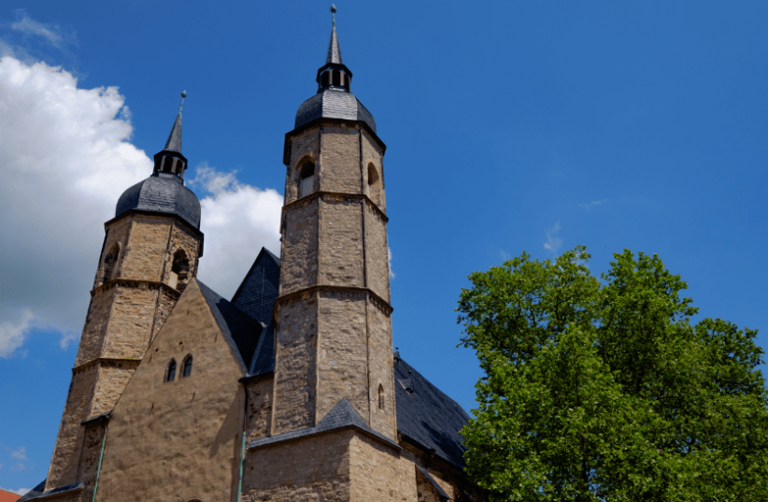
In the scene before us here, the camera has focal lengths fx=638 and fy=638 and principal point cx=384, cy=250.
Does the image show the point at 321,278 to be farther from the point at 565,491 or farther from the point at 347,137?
the point at 565,491

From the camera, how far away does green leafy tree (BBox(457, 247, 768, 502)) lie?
13.3 metres

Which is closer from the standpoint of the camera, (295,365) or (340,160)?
(295,365)

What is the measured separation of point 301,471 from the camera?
1408 centimetres

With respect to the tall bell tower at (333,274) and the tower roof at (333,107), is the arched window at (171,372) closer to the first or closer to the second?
the tall bell tower at (333,274)

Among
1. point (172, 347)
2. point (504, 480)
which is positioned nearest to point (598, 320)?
point (504, 480)

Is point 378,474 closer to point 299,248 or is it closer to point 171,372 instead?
point 299,248

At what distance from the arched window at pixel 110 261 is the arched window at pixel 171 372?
6312 millimetres

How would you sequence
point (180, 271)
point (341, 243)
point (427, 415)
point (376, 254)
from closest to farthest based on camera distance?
point (341, 243), point (376, 254), point (427, 415), point (180, 271)

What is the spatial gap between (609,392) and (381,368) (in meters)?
5.62

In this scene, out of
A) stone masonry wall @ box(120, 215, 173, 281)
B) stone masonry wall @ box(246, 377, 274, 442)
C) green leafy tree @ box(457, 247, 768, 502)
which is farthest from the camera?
stone masonry wall @ box(120, 215, 173, 281)

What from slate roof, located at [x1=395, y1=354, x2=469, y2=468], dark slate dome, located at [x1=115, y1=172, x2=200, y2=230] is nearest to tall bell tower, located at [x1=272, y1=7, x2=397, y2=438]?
slate roof, located at [x1=395, y1=354, x2=469, y2=468]

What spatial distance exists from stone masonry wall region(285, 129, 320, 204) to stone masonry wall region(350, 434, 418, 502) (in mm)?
8273

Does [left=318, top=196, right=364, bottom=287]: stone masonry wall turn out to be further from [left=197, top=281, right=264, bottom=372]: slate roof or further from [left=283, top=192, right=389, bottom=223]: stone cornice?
[left=197, top=281, right=264, bottom=372]: slate roof

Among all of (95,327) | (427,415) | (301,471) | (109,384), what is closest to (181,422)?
(301,471)
